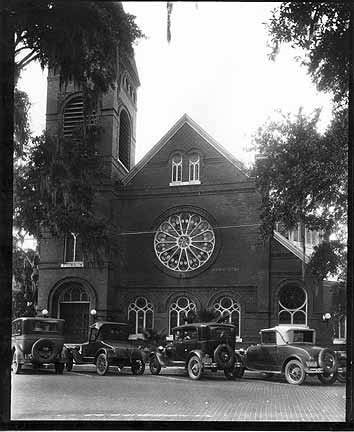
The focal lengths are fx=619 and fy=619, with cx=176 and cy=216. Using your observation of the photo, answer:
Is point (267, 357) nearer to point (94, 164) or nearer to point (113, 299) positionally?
point (113, 299)

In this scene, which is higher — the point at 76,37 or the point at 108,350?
the point at 76,37

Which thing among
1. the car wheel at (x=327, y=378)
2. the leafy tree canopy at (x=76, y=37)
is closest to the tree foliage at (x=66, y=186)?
the leafy tree canopy at (x=76, y=37)

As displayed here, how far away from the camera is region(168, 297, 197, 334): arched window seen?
561 centimetres

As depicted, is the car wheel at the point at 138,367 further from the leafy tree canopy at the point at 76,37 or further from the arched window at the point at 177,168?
the leafy tree canopy at the point at 76,37

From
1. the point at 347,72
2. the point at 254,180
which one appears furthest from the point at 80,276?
the point at 347,72

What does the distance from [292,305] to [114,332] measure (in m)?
1.61

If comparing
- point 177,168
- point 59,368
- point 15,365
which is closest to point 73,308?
point 59,368

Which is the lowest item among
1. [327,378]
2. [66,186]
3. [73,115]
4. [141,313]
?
[327,378]

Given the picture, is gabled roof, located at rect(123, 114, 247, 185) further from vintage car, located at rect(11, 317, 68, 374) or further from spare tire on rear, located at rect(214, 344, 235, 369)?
spare tire on rear, located at rect(214, 344, 235, 369)

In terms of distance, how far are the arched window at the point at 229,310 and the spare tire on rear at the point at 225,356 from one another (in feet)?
0.55

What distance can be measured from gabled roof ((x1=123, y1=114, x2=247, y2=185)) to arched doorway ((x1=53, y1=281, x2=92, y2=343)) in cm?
107

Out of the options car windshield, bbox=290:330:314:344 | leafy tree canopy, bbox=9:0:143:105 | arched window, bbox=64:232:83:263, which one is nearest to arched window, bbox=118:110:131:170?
leafy tree canopy, bbox=9:0:143:105

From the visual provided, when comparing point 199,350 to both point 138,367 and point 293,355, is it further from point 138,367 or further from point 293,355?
point 293,355

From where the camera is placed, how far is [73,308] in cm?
562
